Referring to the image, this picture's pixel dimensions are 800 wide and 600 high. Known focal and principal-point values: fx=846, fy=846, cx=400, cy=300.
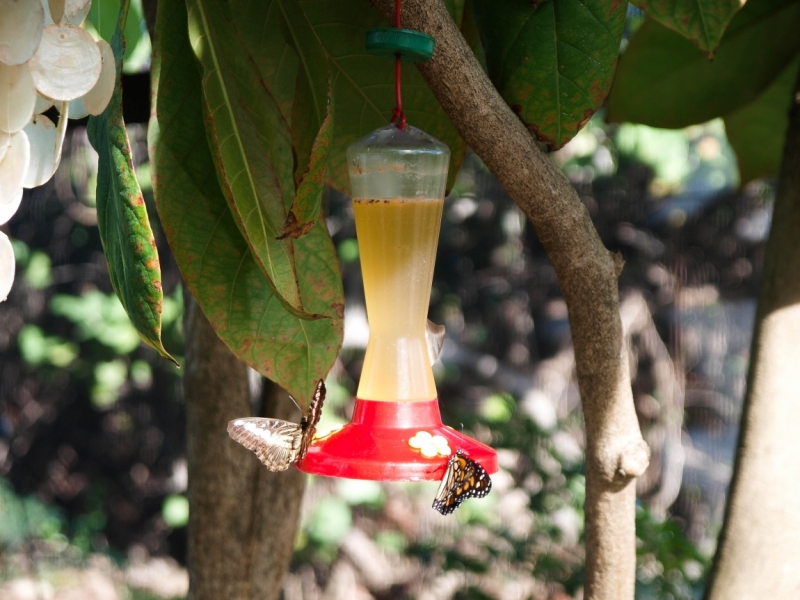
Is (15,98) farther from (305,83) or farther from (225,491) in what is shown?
(225,491)

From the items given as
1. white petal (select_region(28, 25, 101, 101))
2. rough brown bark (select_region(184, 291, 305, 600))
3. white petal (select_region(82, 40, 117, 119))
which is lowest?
rough brown bark (select_region(184, 291, 305, 600))

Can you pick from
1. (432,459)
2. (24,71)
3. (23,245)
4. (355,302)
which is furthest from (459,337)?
(24,71)

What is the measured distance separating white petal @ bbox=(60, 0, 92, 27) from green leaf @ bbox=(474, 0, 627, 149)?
14.0 inches

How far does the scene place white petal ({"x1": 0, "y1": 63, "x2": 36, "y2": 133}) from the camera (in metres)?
0.35

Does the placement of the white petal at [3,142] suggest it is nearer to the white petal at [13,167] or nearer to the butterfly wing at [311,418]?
the white petal at [13,167]

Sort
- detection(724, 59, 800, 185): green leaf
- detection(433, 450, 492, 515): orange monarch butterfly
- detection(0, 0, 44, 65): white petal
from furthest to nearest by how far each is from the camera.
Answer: detection(724, 59, 800, 185): green leaf → detection(433, 450, 492, 515): orange monarch butterfly → detection(0, 0, 44, 65): white petal

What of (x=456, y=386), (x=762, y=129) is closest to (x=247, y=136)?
Result: (x=762, y=129)

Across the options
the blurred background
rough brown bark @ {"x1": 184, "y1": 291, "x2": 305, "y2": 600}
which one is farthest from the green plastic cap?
the blurred background

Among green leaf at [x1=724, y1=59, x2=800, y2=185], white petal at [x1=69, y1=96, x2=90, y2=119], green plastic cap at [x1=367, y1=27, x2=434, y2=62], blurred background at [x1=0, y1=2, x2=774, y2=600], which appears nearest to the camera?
white petal at [x1=69, y1=96, x2=90, y2=119]

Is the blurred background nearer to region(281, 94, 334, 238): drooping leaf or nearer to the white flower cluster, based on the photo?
region(281, 94, 334, 238): drooping leaf

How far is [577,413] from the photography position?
2.40 meters

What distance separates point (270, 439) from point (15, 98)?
413 mm

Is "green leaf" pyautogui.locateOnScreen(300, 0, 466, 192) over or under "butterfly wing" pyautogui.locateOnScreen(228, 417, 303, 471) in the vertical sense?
over

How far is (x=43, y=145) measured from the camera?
40cm
